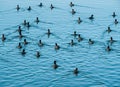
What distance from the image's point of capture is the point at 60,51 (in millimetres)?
51719

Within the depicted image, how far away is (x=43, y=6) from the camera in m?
84.5

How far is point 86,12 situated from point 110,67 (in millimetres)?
33832

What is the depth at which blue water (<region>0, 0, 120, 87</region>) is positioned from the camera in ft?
138

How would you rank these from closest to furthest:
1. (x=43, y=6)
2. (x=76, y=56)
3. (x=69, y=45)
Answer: (x=76, y=56) < (x=69, y=45) < (x=43, y=6)

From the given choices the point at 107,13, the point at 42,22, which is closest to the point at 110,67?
the point at 42,22

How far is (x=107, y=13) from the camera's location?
77.9m

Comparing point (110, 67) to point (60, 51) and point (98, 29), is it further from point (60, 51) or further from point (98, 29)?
point (98, 29)

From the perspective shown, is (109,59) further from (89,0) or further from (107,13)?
(89,0)

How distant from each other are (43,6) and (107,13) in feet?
54.1

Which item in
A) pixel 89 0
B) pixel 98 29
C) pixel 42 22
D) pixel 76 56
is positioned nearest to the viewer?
pixel 76 56

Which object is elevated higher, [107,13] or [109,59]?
[107,13]

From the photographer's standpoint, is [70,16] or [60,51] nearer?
[60,51]

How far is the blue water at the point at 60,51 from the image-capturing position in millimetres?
42031

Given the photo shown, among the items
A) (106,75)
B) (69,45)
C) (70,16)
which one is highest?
(70,16)
